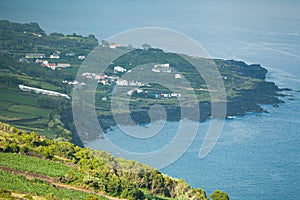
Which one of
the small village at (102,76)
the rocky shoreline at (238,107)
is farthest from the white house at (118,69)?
the rocky shoreline at (238,107)

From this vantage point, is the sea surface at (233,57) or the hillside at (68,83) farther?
the hillside at (68,83)

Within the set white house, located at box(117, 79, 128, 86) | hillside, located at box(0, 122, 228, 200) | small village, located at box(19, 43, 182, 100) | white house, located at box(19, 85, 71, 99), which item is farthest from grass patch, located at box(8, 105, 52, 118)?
hillside, located at box(0, 122, 228, 200)

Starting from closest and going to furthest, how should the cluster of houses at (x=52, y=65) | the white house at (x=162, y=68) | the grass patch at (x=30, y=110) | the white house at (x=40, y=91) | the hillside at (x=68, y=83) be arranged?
the grass patch at (x=30, y=110) < the hillside at (x=68, y=83) < the white house at (x=40, y=91) < the cluster of houses at (x=52, y=65) < the white house at (x=162, y=68)

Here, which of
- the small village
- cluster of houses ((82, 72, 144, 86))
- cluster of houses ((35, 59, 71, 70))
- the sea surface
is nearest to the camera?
the sea surface

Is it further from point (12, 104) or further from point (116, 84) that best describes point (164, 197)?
point (116, 84)

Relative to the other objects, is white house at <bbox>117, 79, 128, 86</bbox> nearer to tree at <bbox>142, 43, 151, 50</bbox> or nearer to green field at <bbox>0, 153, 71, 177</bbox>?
tree at <bbox>142, 43, 151, 50</bbox>

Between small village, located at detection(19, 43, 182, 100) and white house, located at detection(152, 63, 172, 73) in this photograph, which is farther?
white house, located at detection(152, 63, 172, 73)

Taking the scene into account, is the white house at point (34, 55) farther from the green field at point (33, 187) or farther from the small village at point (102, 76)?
the green field at point (33, 187)
